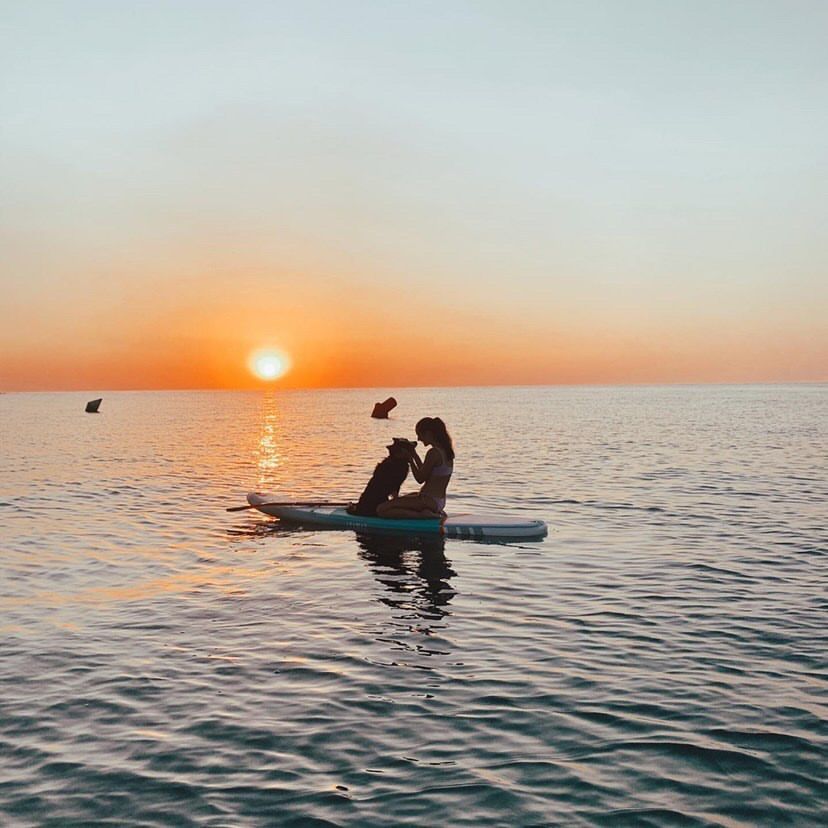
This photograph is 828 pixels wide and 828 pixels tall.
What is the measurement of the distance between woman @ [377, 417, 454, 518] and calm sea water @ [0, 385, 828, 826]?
0.91m

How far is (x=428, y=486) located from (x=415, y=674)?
1084 cm

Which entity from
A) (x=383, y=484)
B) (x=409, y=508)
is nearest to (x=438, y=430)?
(x=409, y=508)

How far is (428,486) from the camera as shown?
21750 millimetres

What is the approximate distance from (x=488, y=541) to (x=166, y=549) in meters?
7.89

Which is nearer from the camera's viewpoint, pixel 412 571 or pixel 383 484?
pixel 412 571

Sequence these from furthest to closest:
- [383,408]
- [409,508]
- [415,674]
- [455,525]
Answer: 1. [383,408]
2. [409,508]
3. [455,525]
4. [415,674]

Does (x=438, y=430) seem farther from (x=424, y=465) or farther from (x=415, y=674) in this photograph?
(x=415, y=674)

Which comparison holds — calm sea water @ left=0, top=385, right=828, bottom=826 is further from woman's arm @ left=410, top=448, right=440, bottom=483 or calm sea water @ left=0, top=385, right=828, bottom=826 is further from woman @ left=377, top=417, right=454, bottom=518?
woman's arm @ left=410, top=448, right=440, bottom=483

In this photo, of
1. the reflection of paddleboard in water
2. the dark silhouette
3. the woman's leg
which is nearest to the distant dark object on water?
the reflection of paddleboard in water

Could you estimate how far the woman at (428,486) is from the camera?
20.6m

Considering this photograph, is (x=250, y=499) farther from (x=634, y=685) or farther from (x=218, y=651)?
(x=634, y=685)

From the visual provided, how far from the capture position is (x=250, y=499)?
26.2 m

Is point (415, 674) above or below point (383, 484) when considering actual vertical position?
below

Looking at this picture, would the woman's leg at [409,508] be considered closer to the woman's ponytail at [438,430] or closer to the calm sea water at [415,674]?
the calm sea water at [415,674]
